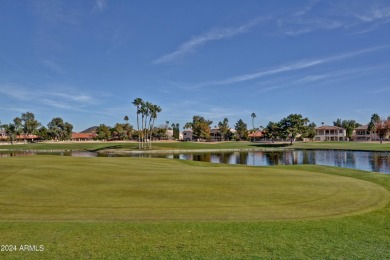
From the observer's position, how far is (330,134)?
616ft

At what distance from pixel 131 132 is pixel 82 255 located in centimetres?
18754

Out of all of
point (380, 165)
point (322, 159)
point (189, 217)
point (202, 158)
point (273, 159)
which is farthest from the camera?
point (202, 158)

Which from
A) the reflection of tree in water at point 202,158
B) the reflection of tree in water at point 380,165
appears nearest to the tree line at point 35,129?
the reflection of tree in water at point 202,158

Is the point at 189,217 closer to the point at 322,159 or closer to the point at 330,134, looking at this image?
the point at 322,159

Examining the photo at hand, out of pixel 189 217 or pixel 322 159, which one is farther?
pixel 322 159

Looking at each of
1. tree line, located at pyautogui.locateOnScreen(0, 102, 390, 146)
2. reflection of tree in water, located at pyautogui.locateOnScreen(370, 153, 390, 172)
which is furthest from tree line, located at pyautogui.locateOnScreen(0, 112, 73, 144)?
reflection of tree in water, located at pyautogui.locateOnScreen(370, 153, 390, 172)

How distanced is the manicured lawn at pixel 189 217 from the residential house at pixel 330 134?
596 ft

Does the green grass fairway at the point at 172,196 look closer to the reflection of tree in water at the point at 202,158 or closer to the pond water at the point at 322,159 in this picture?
the pond water at the point at 322,159

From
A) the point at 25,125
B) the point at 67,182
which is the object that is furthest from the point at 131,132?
the point at 67,182

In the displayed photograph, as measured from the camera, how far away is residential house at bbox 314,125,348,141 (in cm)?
18525

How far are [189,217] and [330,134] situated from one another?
19351 cm

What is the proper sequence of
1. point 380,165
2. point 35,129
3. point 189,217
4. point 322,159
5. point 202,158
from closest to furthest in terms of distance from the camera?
point 189,217 < point 380,165 < point 322,159 < point 202,158 < point 35,129

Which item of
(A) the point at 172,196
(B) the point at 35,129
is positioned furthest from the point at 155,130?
(A) the point at 172,196

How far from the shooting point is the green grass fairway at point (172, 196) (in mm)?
11672
